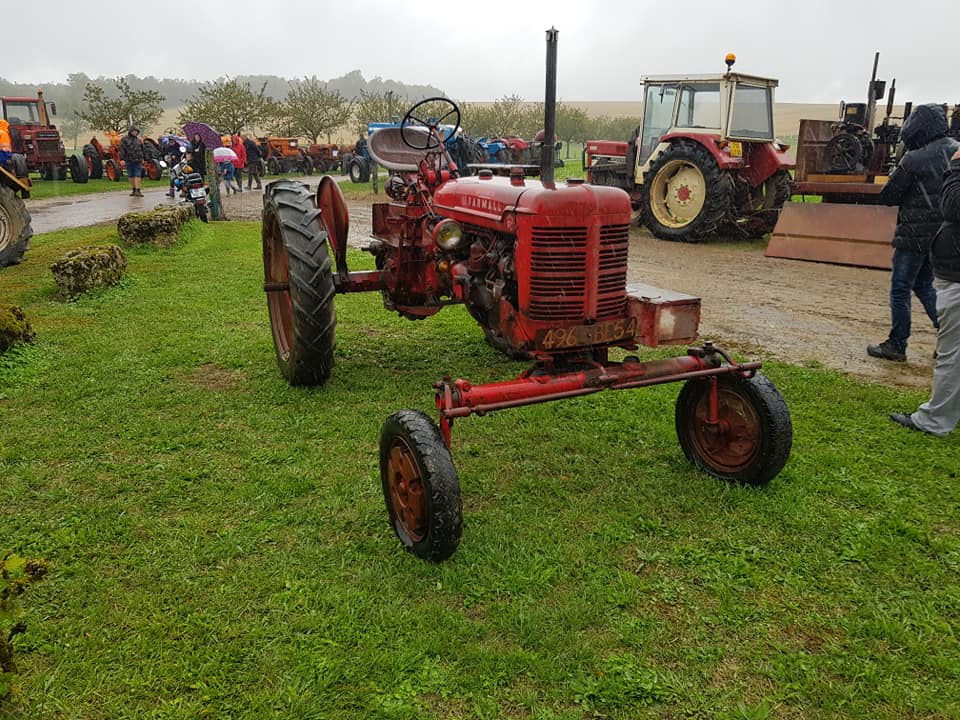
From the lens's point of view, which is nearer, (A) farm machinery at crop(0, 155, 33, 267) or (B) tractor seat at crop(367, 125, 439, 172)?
(B) tractor seat at crop(367, 125, 439, 172)

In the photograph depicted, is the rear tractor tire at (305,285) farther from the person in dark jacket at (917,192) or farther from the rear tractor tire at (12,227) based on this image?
the rear tractor tire at (12,227)

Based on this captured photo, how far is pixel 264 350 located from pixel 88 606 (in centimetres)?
325

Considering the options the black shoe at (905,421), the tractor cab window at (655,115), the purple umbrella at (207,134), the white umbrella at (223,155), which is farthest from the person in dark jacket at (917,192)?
the purple umbrella at (207,134)

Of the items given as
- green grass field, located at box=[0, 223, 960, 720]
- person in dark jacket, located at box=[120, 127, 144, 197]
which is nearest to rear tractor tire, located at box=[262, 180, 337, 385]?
green grass field, located at box=[0, 223, 960, 720]

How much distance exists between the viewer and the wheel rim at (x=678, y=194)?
1132 cm

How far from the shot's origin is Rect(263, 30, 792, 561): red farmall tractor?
2.98 meters

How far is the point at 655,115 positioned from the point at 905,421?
359 inches

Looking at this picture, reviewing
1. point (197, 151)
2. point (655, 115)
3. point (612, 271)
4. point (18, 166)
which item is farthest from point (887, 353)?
point (18, 166)

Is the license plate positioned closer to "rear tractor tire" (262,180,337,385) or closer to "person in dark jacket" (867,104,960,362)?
"rear tractor tire" (262,180,337,385)

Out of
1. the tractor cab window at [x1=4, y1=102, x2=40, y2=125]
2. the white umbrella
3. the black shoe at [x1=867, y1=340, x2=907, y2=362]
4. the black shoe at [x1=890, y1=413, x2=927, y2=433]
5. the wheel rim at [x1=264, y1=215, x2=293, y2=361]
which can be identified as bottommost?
the black shoe at [x1=890, y1=413, x2=927, y2=433]

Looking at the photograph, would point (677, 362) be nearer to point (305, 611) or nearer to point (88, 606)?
point (305, 611)

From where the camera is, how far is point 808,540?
10.3 feet

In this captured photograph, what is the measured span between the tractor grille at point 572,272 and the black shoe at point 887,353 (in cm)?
326

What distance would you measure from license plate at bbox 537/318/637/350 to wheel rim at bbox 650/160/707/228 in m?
8.39
